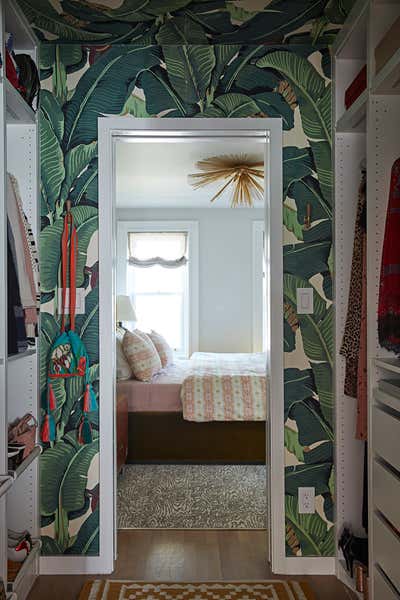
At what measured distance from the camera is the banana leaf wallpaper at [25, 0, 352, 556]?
2988 mm

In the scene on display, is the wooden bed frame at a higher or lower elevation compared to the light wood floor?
higher

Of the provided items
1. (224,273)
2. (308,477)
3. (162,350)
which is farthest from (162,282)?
(308,477)

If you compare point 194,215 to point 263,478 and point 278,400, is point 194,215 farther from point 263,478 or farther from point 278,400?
point 278,400

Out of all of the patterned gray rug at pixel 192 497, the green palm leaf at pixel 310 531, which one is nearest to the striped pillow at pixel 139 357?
the patterned gray rug at pixel 192 497

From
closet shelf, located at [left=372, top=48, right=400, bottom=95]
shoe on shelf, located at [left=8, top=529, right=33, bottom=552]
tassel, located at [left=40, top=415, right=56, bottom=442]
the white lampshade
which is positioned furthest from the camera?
the white lampshade

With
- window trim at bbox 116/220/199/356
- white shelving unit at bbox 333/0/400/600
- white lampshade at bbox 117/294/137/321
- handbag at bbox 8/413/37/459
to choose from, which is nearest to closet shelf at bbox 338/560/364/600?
white shelving unit at bbox 333/0/400/600

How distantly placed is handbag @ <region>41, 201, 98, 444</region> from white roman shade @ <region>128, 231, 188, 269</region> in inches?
195

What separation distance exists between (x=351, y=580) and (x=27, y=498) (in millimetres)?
1584

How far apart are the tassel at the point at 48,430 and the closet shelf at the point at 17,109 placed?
144 centimetres

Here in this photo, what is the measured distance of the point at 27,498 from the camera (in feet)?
9.55

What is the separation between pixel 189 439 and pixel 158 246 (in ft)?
12.0

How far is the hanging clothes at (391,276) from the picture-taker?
2.19 metres

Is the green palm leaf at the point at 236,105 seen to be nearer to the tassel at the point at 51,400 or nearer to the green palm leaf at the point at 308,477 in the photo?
the tassel at the point at 51,400

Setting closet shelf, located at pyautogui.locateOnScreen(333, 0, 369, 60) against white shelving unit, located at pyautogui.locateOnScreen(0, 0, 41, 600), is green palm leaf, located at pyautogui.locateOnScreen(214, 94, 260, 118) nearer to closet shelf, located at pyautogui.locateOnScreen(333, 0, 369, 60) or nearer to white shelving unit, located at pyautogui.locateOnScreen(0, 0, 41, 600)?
closet shelf, located at pyautogui.locateOnScreen(333, 0, 369, 60)
